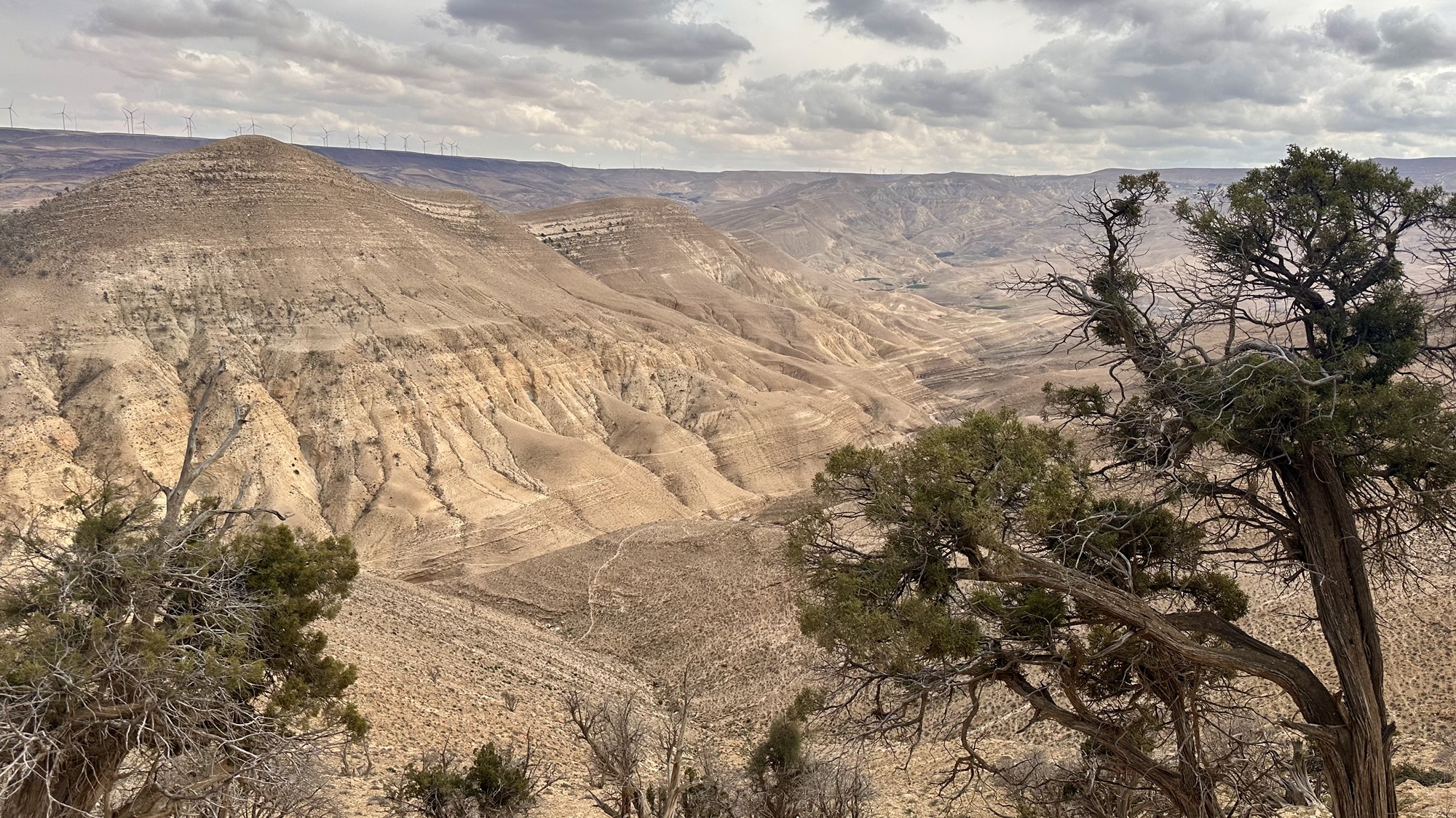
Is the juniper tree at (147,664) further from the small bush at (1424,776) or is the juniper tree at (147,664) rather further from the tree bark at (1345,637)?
the small bush at (1424,776)

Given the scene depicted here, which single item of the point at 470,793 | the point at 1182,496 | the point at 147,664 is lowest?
the point at 470,793

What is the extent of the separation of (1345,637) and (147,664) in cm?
1169

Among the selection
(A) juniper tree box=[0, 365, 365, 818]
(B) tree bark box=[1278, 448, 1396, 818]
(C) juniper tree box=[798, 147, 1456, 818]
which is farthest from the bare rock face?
(B) tree bark box=[1278, 448, 1396, 818]

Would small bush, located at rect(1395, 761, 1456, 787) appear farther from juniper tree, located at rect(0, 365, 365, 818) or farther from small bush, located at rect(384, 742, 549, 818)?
juniper tree, located at rect(0, 365, 365, 818)

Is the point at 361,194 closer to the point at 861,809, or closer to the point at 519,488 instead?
the point at 519,488

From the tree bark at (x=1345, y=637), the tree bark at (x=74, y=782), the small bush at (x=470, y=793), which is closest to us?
the tree bark at (x=74, y=782)

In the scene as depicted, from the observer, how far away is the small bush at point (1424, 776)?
16.2 m

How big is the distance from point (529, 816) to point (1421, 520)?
16.1 m

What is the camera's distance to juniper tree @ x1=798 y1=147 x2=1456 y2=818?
27.6 feet

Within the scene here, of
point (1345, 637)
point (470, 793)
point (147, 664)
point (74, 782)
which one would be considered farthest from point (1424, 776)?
point (74, 782)

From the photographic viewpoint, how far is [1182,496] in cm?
944

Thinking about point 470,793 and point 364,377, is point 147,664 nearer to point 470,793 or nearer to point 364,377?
point 470,793

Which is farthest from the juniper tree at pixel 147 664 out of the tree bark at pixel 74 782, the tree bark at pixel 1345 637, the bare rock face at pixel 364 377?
the bare rock face at pixel 364 377

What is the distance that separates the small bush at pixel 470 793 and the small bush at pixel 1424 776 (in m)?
16.0
